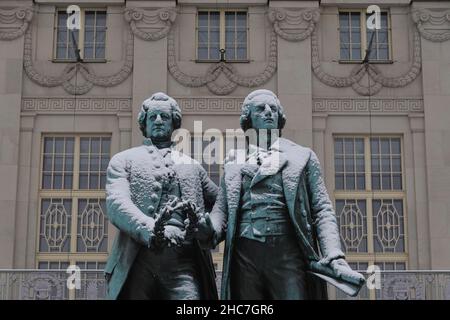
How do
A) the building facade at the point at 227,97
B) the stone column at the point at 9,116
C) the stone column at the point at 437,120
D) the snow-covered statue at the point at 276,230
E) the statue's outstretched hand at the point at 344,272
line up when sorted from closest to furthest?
the statue's outstretched hand at the point at 344,272
the snow-covered statue at the point at 276,230
the stone column at the point at 437,120
the stone column at the point at 9,116
the building facade at the point at 227,97

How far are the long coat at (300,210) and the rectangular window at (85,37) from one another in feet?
67.8

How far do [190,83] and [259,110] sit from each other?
19.7 m

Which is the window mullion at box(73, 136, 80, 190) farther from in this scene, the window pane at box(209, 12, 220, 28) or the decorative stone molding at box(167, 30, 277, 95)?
the window pane at box(209, 12, 220, 28)

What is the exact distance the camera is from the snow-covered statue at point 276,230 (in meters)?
9.12

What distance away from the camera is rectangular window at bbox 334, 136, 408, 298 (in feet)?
92.9

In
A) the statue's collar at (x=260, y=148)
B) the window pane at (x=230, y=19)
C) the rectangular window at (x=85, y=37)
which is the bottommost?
the statue's collar at (x=260, y=148)

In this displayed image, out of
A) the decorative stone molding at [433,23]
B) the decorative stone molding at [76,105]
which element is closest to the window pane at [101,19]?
the decorative stone molding at [76,105]

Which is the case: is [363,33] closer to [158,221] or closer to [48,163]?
[48,163]

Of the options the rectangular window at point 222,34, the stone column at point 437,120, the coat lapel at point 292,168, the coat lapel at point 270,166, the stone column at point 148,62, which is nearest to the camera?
the coat lapel at point 292,168

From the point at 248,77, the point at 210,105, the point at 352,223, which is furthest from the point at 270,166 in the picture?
the point at 248,77

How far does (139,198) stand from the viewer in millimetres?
9305

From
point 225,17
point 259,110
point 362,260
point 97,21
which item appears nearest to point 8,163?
point 97,21

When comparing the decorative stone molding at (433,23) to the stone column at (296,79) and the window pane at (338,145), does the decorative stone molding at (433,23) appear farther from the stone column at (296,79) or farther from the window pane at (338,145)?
the window pane at (338,145)

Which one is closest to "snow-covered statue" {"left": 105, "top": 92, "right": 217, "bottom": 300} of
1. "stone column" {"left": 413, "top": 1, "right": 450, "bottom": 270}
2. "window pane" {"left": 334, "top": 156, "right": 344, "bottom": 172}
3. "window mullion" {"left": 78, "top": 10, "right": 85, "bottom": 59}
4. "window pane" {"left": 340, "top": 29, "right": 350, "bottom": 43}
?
"stone column" {"left": 413, "top": 1, "right": 450, "bottom": 270}
